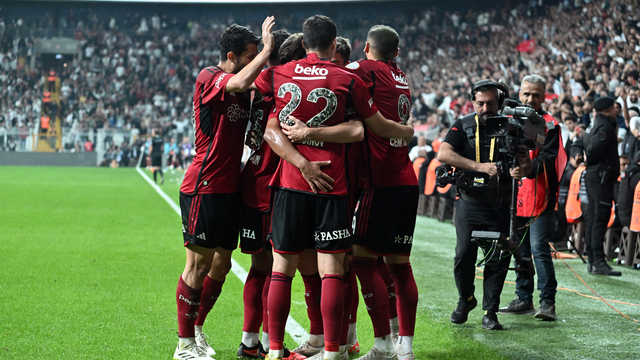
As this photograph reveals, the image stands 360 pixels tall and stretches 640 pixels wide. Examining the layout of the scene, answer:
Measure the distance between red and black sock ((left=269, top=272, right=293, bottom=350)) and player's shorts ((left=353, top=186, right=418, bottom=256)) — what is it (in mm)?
572

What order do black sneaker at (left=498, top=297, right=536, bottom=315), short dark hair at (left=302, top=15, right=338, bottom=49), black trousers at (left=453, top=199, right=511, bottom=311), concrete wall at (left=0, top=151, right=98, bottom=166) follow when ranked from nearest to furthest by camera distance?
1. short dark hair at (left=302, top=15, right=338, bottom=49)
2. black trousers at (left=453, top=199, right=511, bottom=311)
3. black sneaker at (left=498, top=297, right=536, bottom=315)
4. concrete wall at (left=0, top=151, right=98, bottom=166)

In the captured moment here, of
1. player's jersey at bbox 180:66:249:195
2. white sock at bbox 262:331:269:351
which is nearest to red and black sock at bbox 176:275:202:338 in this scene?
white sock at bbox 262:331:269:351

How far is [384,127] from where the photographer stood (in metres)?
3.89

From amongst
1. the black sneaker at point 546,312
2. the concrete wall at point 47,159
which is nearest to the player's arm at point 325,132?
the black sneaker at point 546,312

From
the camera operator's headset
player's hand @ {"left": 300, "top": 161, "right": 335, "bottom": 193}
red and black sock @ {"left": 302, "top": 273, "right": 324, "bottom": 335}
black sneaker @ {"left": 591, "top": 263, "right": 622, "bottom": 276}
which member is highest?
the camera operator's headset

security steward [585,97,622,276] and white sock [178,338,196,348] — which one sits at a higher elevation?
security steward [585,97,622,276]

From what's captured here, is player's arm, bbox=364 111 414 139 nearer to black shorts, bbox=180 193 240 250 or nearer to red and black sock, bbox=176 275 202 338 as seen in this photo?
black shorts, bbox=180 193 240 250

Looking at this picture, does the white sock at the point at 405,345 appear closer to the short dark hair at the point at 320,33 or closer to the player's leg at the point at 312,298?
the player's leg at the point at 312,298

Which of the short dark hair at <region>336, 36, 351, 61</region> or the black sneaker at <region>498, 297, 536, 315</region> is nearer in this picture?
the short dark hair at <region>336, 36, 351, 61</region>

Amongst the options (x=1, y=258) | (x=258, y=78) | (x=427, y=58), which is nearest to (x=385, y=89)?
(x=258, y=78)

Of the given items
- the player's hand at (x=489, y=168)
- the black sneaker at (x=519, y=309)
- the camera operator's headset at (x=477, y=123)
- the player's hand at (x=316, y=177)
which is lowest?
the black sneaker at (x=519, y=309)

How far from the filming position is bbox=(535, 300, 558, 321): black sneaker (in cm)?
554

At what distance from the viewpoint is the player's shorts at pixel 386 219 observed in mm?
4016

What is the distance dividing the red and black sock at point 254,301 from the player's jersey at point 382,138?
975 mm
